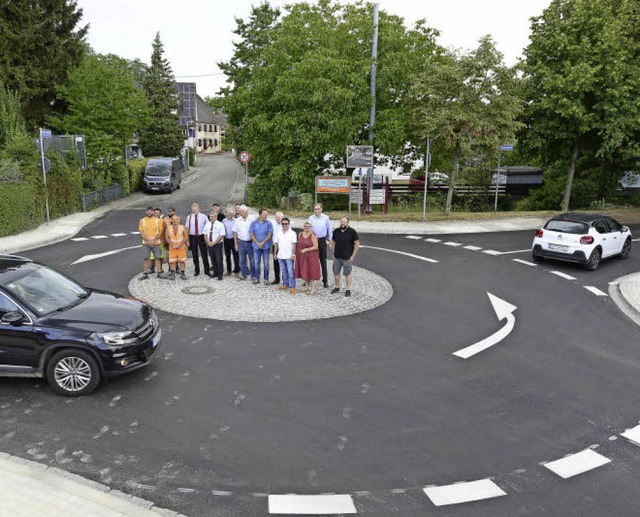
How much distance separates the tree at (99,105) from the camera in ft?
98.9

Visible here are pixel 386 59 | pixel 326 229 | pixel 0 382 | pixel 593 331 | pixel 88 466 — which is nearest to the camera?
pixel 88 466

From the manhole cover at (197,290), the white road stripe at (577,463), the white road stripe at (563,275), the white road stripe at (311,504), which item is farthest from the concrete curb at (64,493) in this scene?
the white road stripe at (563,275)

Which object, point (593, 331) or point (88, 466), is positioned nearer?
point (88, 466)

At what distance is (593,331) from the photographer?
10055mm

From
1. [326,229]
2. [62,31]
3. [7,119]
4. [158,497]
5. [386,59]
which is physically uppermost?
[62,31]

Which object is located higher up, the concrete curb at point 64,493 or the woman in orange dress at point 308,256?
the woman in orange dress at point 308,256

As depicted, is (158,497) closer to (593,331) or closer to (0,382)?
(0,382)

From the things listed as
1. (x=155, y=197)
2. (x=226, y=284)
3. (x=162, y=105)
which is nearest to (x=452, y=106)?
(x=226, y=284)

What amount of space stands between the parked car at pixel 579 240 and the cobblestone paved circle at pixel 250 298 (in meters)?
5.05

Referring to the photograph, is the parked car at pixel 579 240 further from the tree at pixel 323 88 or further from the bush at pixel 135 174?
the bush at pixel 135 174

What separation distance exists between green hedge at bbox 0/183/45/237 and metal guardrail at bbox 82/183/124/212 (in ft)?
16.0

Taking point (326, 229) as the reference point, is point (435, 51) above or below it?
above

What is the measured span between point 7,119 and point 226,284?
17.3 meters

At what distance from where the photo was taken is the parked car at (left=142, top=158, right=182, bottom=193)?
34281 mm
